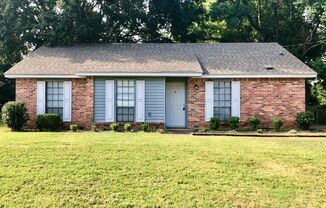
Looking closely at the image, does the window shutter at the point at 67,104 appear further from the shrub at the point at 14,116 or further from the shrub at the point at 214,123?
the shrub at the point at 214,123

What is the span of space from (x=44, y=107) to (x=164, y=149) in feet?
27.9

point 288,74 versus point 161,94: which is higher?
point 288,74

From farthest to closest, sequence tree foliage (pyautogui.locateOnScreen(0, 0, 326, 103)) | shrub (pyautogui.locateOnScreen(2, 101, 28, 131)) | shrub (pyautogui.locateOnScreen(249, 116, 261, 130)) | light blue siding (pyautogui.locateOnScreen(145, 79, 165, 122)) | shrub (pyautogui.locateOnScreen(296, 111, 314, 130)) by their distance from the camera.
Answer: tree foliage (pyautogui.locateOnScreen(0, 0, 326, 103))
light blue siding (pyautogui.locateOnScreen(145, 79, 165, 122))
shrub (pyautogui.locateOnScreen(249, 116, 261, 130))
shrub (pyautogui.locateOnScreen(296, 111, 314, 130))
shrub (pyautogui.locateOnScreen(2, 101, 28, 131))

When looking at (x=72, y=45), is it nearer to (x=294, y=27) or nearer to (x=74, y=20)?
(x=74, y=20)

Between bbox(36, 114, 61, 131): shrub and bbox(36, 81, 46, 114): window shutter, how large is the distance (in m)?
1.00

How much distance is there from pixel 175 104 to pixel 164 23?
10.8 metres

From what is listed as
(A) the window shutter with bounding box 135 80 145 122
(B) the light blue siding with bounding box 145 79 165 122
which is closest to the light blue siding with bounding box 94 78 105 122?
(A) the window shutter with bounding box 135 80 145 122

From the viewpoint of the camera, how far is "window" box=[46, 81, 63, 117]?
15758mm

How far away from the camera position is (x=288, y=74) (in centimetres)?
1501

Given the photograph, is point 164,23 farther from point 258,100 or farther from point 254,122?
point 254,122

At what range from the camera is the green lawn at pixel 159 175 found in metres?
6.66

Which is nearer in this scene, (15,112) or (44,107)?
(15,112)

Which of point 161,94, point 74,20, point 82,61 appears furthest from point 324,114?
point 74,20

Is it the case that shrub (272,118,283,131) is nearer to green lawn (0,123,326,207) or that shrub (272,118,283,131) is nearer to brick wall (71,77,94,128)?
green lawn (0,123,326,207)
